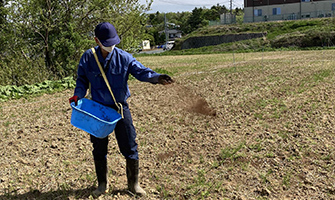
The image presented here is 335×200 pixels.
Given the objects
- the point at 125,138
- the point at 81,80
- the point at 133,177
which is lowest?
the point at 133,177

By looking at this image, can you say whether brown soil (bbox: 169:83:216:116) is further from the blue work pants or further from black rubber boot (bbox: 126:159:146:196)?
the blue work pants

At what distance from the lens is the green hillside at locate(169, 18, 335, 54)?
102 ft

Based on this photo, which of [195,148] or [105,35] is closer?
[105,35]

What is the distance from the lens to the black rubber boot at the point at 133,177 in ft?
11.8

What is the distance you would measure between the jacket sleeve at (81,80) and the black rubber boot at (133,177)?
820 millimetres

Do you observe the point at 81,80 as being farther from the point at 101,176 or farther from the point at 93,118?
the point at 101,176

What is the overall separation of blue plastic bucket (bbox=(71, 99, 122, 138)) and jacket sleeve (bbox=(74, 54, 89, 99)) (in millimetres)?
81

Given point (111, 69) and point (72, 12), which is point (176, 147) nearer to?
point (111, 69)

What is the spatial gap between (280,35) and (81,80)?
118 feet

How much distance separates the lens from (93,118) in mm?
3246

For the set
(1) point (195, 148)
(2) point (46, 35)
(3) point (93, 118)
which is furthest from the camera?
(2) point (46, 35)

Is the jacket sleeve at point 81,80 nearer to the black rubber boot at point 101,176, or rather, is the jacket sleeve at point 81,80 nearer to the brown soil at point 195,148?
the black rubber boot at point 101,176

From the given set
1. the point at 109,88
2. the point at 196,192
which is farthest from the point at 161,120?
the point at 109,88

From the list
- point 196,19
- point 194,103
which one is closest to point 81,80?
point 194,103
